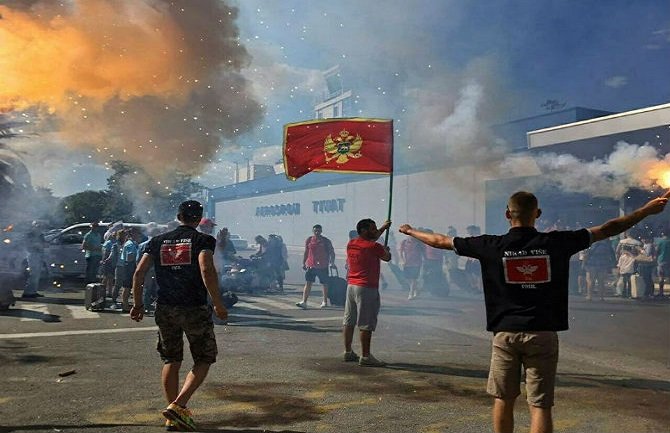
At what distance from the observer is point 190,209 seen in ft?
14.4

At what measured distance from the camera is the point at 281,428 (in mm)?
4133

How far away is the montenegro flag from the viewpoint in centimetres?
775

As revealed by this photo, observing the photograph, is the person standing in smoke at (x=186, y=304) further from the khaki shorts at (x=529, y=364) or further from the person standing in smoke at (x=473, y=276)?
the person standing in smoke at (x=473, y=276)

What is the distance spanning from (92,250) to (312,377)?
809 cm

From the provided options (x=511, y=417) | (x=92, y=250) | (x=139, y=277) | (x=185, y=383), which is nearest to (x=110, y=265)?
(x=92, y=250)

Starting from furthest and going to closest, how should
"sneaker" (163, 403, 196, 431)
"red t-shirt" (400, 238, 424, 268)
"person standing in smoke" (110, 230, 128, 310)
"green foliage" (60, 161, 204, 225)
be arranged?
"green foliage" (60, 161, 204, 225) < "red t-shirt" (400, 238, 424, 268) < "person standing in smoke" (110, 230, 128, 310) < "sneaker" (163, 403, 196, 431)

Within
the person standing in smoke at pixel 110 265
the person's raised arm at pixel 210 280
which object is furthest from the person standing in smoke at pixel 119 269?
the person's raised arm at pixel 210 280

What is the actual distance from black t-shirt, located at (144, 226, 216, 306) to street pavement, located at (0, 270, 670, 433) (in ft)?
3.00

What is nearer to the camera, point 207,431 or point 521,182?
point 207,431

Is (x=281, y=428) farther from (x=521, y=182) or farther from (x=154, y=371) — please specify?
(x=521, y=182)

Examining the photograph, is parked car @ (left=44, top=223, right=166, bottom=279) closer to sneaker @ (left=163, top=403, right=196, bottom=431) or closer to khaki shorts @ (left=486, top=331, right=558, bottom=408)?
sneaker @ (left=163, top=403, right=196, bottom=431)

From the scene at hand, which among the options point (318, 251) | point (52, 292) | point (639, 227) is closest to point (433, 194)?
point (639, 227)

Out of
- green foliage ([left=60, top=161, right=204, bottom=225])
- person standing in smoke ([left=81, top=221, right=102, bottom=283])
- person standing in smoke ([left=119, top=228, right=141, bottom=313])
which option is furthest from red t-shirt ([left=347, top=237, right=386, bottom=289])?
green foliage ([left=60, top=161, right=204, bottom=225])

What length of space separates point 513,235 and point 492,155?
1694 cm
